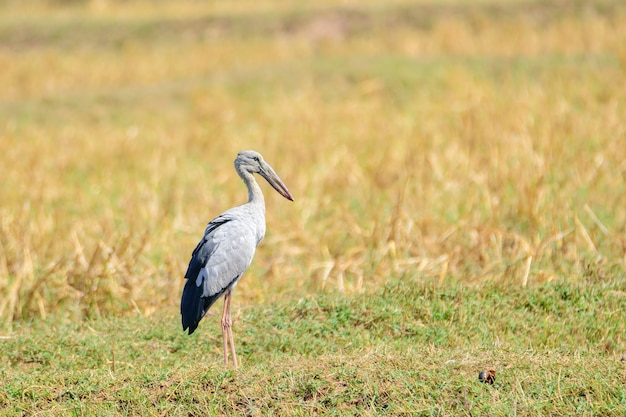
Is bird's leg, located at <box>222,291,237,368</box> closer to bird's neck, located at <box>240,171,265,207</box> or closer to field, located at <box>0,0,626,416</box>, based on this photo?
field, located at <box>0,0,626,416</box>

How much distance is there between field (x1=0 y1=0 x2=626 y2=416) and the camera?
455cm

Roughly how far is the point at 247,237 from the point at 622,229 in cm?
359

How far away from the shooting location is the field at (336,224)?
4.55m

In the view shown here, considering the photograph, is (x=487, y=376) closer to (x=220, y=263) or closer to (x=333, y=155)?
(x=220, y=263)

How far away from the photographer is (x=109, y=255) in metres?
6.73

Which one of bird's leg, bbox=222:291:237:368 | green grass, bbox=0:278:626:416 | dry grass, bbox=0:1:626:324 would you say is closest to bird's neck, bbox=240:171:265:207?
bird's leg, bbox=222:291:237:368

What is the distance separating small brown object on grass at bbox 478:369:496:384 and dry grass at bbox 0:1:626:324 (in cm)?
Result: 187

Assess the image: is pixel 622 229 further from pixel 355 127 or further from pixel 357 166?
pixel 355 127

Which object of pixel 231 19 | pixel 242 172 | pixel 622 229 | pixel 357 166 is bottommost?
pixel 622 229

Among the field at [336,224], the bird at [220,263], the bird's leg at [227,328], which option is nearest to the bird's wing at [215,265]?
the bird at [220,263]

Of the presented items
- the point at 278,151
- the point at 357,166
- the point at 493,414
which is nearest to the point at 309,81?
the point at 278,151

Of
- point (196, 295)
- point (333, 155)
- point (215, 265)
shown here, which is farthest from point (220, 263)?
point (333, 155)

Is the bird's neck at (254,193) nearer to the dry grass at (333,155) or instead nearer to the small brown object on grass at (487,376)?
the dry grass at (333,155)

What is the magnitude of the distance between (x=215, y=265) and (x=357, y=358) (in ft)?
3.07
